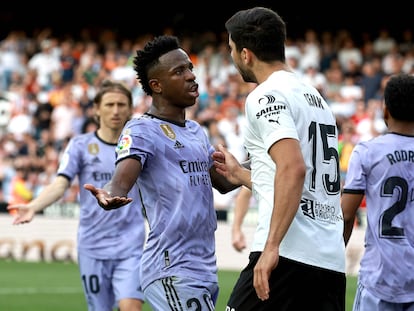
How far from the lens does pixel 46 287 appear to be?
1608cm

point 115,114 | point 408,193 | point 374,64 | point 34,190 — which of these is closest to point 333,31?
point 374,64

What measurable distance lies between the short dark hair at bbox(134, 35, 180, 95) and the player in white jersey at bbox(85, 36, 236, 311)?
19 millimetres

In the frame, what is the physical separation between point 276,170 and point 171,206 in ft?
4.53

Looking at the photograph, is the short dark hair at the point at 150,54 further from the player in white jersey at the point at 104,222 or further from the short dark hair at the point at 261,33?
the player in white jersey at the point at 104,222

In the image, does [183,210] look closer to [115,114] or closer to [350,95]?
[115,114]

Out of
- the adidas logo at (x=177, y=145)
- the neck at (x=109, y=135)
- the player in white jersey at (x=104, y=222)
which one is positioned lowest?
the player in white jersey at (x=104, y=222)

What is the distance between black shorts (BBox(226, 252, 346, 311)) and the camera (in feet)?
18.6

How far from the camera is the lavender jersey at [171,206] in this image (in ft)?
21.9

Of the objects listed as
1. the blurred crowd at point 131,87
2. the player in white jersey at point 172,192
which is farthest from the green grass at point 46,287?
the player in white jersey at point 172,192

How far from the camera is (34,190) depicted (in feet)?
75.0

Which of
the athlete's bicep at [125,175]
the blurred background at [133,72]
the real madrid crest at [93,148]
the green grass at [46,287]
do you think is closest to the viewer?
the athlete's bicep at [125,175]

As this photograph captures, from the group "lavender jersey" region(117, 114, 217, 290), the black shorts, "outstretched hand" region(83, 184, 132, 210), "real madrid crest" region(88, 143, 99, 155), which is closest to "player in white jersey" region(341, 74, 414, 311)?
"lavender jersey" region(117, 114, 217, 290)

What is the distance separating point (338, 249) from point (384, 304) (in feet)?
4.89

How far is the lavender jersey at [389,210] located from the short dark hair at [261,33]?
60.6 inches
